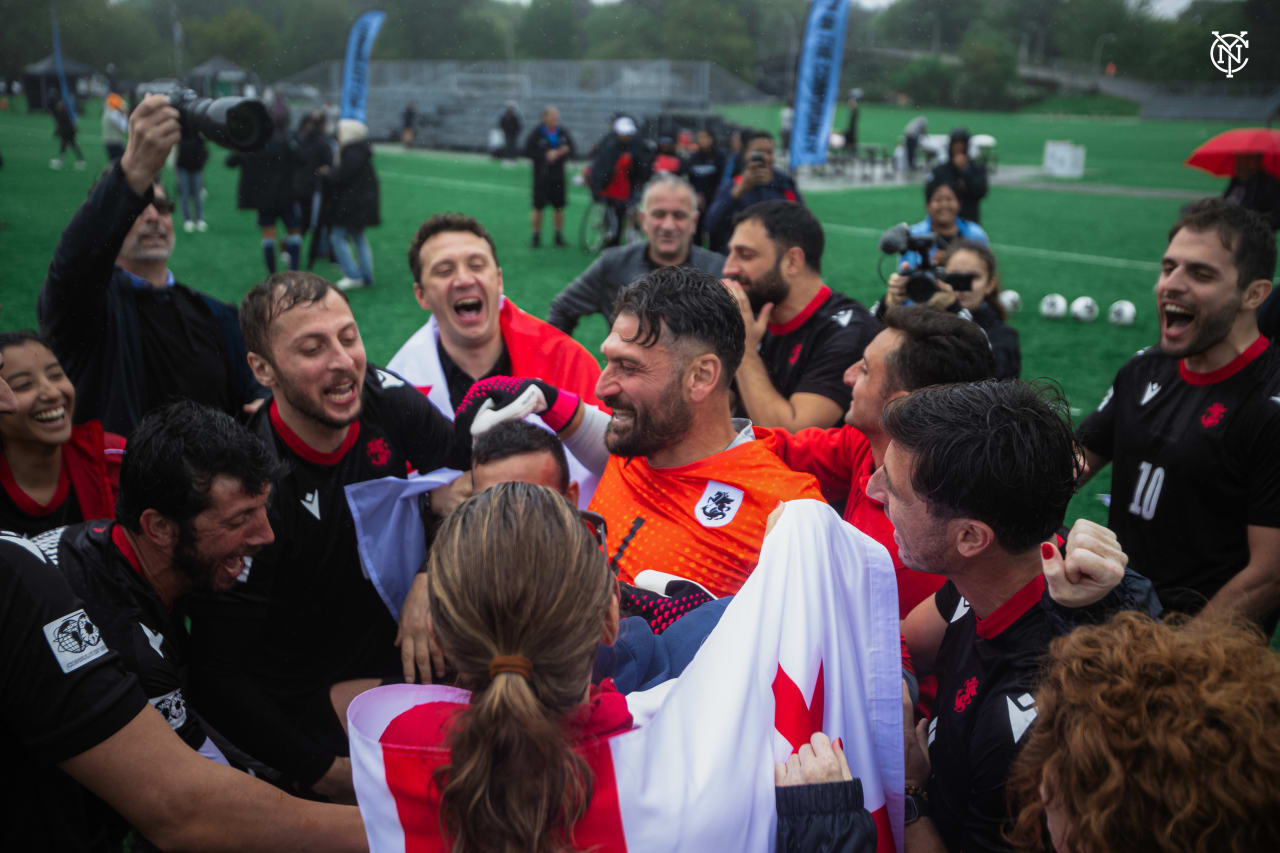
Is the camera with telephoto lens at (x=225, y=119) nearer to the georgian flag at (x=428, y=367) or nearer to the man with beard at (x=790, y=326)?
the georgian flag at (x=428, y=367)

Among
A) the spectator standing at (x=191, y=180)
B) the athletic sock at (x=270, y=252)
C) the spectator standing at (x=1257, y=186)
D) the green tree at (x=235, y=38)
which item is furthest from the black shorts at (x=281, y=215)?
the spectator standing at (x=1257, y=186)

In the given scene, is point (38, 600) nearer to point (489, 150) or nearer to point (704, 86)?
point (704, 86)

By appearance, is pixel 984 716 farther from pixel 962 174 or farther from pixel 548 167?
pixel 548 167

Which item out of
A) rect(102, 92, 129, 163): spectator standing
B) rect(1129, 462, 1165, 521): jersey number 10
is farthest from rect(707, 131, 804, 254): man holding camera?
rect(102, 92, 129, 163): spectator standing

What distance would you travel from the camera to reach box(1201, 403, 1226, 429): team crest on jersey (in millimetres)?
3131

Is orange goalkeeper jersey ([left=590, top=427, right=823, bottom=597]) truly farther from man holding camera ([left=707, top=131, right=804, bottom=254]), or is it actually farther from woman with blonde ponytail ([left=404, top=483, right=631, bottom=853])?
man holding camera ([left=707, top=131, right=804, bottom=254])

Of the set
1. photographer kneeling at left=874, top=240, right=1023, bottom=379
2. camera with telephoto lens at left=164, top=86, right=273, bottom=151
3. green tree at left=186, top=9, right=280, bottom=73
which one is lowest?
photographer kneeling at left=874, top=240, right=1023, bottom=379

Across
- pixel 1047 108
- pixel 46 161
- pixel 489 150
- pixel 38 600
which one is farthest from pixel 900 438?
pixel 1047 108

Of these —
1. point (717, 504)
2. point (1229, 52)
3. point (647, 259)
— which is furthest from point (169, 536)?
point (1229, 52)

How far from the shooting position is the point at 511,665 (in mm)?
1403

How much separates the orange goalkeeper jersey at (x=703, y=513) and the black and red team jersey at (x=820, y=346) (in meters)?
1.11

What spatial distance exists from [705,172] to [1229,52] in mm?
9141

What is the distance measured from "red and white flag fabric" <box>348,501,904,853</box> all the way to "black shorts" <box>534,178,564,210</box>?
44.2ft

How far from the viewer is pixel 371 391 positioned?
10.7 ft
